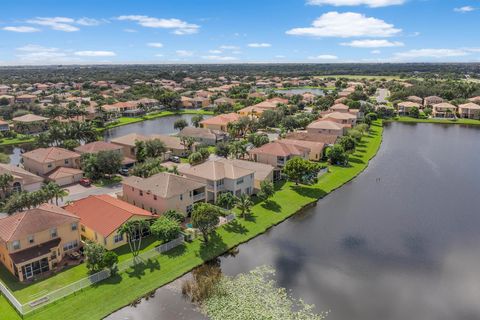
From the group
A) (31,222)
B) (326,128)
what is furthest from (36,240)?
(326,128)

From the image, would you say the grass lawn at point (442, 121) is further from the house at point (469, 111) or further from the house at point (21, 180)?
the house at point (21, 180)

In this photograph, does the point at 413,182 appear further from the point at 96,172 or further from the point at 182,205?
the point at 96,172

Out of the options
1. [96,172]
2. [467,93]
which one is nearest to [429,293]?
[96,172]

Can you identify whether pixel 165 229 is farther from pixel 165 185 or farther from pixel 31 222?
pixel 31 222

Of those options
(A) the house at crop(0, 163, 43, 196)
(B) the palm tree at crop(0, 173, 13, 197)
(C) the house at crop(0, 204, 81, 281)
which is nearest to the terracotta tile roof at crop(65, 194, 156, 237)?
(C) the house at crop(0, 204, 81, 281)

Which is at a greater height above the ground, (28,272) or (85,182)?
(85,182)

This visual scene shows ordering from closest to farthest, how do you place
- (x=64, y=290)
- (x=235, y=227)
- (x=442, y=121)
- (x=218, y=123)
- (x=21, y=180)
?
(x=64, y=290) → (x=235, y=227) → (x=21, y=180) → (x=218, y=123) → (x=442, y=121)

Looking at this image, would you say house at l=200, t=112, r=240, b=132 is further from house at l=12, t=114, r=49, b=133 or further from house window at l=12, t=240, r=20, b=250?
house window at l=12, t=240, r=20, b=250

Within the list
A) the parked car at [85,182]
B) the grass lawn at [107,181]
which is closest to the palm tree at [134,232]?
the grass lawn at [107,181]
